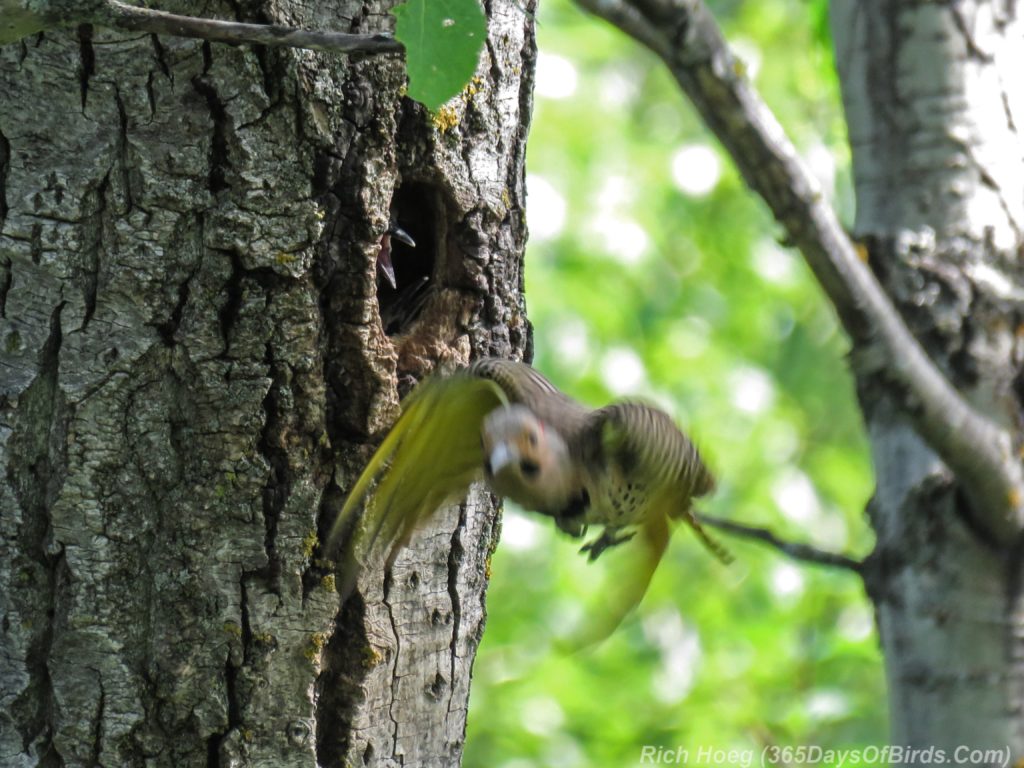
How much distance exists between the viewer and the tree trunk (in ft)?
7.00

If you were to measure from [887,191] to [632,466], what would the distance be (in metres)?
0.87

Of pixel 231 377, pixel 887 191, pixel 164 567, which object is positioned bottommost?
pixel 164 567

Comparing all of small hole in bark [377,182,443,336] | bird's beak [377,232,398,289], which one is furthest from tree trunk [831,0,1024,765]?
bird's beak [377,232,398,289]

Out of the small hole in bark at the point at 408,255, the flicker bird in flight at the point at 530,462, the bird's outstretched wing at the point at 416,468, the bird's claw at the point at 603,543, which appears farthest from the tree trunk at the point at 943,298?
the small hole in bark at the point at 408,255

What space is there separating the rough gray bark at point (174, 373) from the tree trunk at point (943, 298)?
1.08 m

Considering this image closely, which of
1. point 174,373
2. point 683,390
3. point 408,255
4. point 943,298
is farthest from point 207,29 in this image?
point 683,390

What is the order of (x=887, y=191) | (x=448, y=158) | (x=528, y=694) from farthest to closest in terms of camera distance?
(x=528, y=694) → (x=887, y=191) → (x=448, y=158)

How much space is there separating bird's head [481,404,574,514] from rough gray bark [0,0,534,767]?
0.32 m

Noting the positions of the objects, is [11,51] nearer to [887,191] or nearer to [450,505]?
[450,505]

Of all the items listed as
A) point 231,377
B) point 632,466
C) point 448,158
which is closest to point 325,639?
point 231,377

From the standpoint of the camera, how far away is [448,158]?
2.28 m

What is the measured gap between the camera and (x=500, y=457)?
6.60 feet

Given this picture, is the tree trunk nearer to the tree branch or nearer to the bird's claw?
the tree branch

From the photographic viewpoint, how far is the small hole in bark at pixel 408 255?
2398mm
